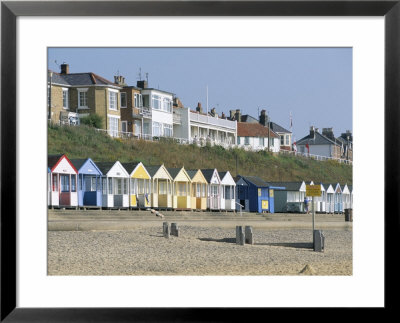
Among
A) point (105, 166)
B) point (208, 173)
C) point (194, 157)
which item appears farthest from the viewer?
point (208, 173)

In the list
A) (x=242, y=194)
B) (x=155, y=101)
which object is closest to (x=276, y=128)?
(x=155, y=101)

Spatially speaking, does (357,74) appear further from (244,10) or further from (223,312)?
(223,312)

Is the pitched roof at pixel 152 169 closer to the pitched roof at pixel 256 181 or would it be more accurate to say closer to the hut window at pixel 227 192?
the pitched roof at pixel 256 181

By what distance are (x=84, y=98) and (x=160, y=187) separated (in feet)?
14.9

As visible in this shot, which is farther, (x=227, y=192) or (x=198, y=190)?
(x=227, y=192)

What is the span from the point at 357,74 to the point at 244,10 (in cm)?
136

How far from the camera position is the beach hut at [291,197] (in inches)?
700

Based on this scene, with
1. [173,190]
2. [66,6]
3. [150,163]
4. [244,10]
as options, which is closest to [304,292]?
[244,10]

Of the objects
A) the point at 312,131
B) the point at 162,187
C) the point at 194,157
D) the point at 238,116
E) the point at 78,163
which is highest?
the point at 238,116

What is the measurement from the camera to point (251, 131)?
14086 mm

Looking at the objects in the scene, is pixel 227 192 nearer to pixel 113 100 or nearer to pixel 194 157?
pixel 194 157

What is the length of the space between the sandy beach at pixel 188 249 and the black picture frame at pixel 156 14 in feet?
2.75

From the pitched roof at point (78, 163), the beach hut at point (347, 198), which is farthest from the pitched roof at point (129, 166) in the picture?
the beach hut at point (347, 198)

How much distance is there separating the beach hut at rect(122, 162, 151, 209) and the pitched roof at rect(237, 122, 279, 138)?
307cm
